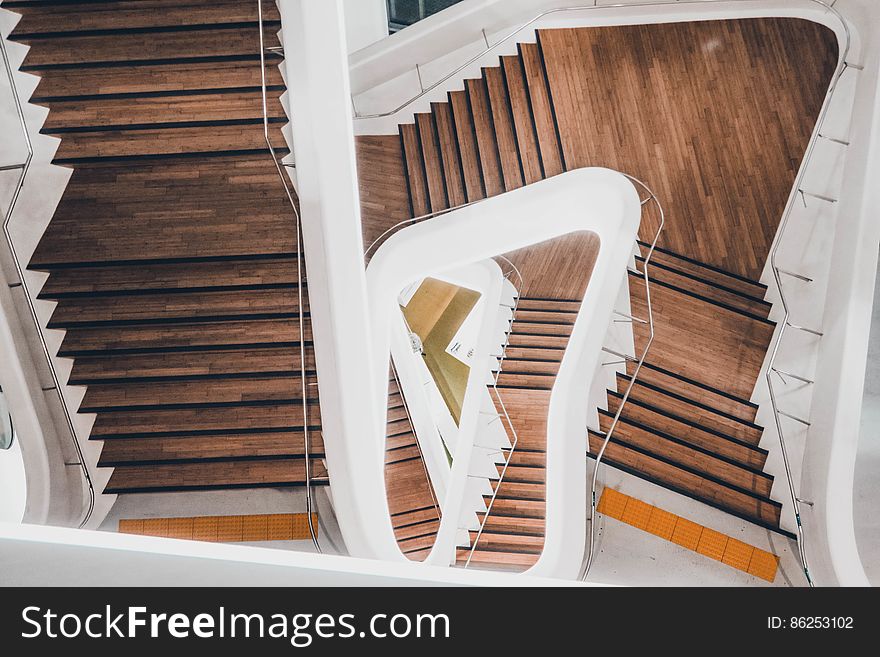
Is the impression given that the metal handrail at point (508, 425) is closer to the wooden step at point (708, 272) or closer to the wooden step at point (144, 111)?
the wooden step at point (708, 272)

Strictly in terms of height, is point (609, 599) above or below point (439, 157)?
below

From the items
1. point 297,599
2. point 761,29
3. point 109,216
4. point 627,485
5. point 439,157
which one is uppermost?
point 761,29

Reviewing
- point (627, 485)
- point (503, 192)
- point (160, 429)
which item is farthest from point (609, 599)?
point (503, 192)

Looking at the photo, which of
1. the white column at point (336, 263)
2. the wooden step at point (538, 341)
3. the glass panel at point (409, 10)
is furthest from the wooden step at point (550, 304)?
the white column at point (336, 263)

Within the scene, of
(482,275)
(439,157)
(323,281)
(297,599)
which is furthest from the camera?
(482,275)

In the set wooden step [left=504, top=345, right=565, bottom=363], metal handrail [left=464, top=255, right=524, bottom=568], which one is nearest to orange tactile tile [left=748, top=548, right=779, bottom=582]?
metal handrail [left=464, top=255, right=524, bottom=568]

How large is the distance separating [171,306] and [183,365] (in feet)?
1.29

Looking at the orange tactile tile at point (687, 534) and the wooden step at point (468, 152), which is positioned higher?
the wooden step at point (468, 152)

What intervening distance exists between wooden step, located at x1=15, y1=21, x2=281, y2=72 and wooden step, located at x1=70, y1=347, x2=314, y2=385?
191 centimetres

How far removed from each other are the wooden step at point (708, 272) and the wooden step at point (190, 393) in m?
4.18

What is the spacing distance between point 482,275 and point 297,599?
26.1ft

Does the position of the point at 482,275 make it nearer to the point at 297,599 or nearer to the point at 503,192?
the point at 503,192

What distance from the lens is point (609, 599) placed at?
1.12m

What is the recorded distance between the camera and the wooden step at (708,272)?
6547 millimetres
